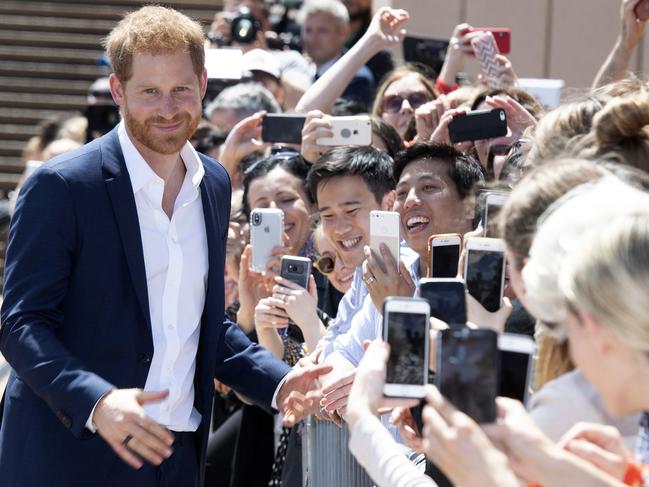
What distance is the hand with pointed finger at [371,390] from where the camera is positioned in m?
2.15

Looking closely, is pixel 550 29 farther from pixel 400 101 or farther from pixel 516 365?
pixel 516 365

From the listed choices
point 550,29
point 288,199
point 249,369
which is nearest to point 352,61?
point 288,199

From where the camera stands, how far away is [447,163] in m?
3.87

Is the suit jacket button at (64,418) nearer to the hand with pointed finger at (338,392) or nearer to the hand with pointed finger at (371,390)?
the hand with pointed finger at (338,392)

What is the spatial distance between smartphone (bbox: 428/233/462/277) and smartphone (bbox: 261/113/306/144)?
149 centimetres

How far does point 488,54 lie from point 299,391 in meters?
2.28

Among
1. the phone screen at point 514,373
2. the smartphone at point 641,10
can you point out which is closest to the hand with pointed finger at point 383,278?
the phone screen at point 514,373

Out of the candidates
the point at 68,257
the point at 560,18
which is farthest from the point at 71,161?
the point at 560,18

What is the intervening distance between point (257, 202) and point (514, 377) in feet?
8.52

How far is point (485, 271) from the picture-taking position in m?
2.85

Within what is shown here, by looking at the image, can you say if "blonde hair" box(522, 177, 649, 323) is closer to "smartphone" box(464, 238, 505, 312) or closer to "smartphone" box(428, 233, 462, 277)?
"smartphone" box(464, 238, 505, 312)

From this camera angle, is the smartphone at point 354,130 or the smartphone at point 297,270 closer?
the smartphone at point 297,270

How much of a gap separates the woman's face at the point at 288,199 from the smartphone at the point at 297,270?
680mm

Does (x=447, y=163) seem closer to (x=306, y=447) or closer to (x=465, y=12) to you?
(x=306, y=447)
